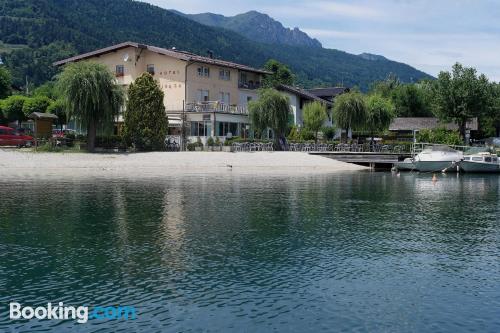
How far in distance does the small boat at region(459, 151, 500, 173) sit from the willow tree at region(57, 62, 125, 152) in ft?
121

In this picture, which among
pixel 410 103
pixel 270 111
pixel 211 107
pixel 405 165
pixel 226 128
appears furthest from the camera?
pixel 410 103

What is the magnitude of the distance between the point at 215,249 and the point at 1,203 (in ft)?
48.4

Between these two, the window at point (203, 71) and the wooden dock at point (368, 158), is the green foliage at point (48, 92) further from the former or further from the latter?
the wooden dock at point (368, 158)

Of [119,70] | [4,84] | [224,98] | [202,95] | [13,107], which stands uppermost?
[119,70]

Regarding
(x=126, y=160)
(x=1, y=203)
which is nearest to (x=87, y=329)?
(x=1, y=203)

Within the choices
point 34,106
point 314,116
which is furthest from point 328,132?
point 34,106

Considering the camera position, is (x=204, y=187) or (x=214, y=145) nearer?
(x=204, y=187)

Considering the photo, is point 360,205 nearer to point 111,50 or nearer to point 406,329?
point 406,329

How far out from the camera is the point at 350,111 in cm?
6981

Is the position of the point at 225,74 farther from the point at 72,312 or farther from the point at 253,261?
the point at 72,312

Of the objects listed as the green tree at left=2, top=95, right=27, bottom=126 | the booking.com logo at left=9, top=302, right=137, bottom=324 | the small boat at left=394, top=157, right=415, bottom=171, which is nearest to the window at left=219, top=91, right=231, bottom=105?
the small boat at left=394, top=157, right=415, bottom=171

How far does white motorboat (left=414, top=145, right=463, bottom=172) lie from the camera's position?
59.9 metres

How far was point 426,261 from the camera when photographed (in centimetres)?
1775

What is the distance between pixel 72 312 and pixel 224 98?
6428cm
